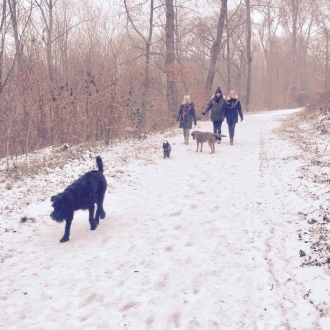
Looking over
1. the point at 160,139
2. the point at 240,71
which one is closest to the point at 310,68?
the point at 240,71

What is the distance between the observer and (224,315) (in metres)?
3.18

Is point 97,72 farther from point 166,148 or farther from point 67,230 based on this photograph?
point 67,230

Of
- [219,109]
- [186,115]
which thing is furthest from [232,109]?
[186,115]

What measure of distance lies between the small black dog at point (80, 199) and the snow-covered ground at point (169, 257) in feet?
0.86

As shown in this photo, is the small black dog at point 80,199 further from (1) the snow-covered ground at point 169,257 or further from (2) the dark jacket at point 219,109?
(2) the dark jacket at point 219,109

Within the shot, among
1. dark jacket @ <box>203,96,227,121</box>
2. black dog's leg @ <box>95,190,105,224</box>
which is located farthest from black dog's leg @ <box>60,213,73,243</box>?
dark jacket @ <box>203,96,227,121</box>

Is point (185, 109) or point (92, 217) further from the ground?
point (185, 109)

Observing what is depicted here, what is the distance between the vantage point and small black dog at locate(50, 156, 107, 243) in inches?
184

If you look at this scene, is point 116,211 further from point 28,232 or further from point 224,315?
point 224,315

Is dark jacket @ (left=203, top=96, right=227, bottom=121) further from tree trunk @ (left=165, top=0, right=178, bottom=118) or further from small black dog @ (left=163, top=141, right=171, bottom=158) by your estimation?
tree trunk @ (left=165, top=0, right=178, bottom=118)

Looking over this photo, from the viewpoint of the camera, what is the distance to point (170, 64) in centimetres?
1975

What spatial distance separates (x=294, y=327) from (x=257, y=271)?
0.97 meters

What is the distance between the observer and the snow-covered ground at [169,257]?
3193 millimetres

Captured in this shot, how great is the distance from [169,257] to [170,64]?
16.9 metres
